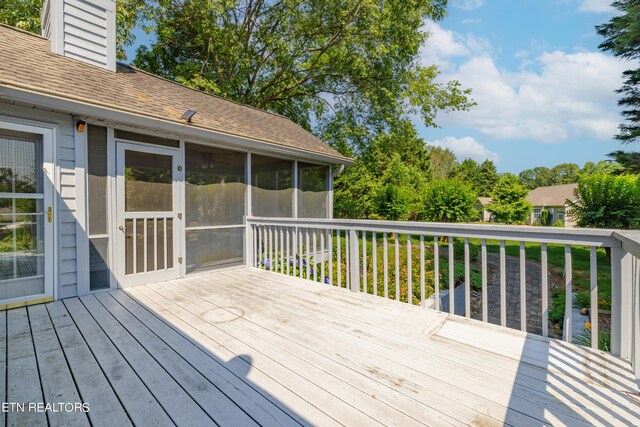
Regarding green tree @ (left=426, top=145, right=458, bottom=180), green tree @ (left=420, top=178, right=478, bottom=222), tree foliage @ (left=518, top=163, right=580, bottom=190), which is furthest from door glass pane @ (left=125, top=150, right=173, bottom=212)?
tree foliage @ (left=518, top=163, right=580, bottom=190)

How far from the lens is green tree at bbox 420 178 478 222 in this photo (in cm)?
1209

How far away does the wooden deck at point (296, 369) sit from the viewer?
1.59 meters

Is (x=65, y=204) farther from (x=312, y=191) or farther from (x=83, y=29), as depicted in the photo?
(x=312, y=191)

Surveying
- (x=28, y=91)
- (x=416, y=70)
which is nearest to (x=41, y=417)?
(x=28, y=91)

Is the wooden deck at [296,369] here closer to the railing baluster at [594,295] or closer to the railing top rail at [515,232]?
the railing baluster at [594,295]

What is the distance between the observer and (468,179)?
104ft

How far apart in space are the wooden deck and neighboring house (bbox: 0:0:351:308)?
0.77 m

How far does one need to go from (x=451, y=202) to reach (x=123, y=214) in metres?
11.5

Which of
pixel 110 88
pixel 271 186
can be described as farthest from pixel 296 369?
pixel 110 88

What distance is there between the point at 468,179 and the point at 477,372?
33.6m

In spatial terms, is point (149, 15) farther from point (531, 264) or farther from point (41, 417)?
point (531, 264)

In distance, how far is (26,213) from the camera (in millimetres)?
3260

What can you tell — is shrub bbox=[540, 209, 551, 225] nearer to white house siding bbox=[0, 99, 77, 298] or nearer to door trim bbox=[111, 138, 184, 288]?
door trim bbox=[111, 138, 184, 288]

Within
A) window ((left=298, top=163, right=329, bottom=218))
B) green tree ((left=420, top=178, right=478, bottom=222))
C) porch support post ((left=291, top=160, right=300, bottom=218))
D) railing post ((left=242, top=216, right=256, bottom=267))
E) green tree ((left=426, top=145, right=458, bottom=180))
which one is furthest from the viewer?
green tree ((left=426, top=145, right=458, bottom=180))
